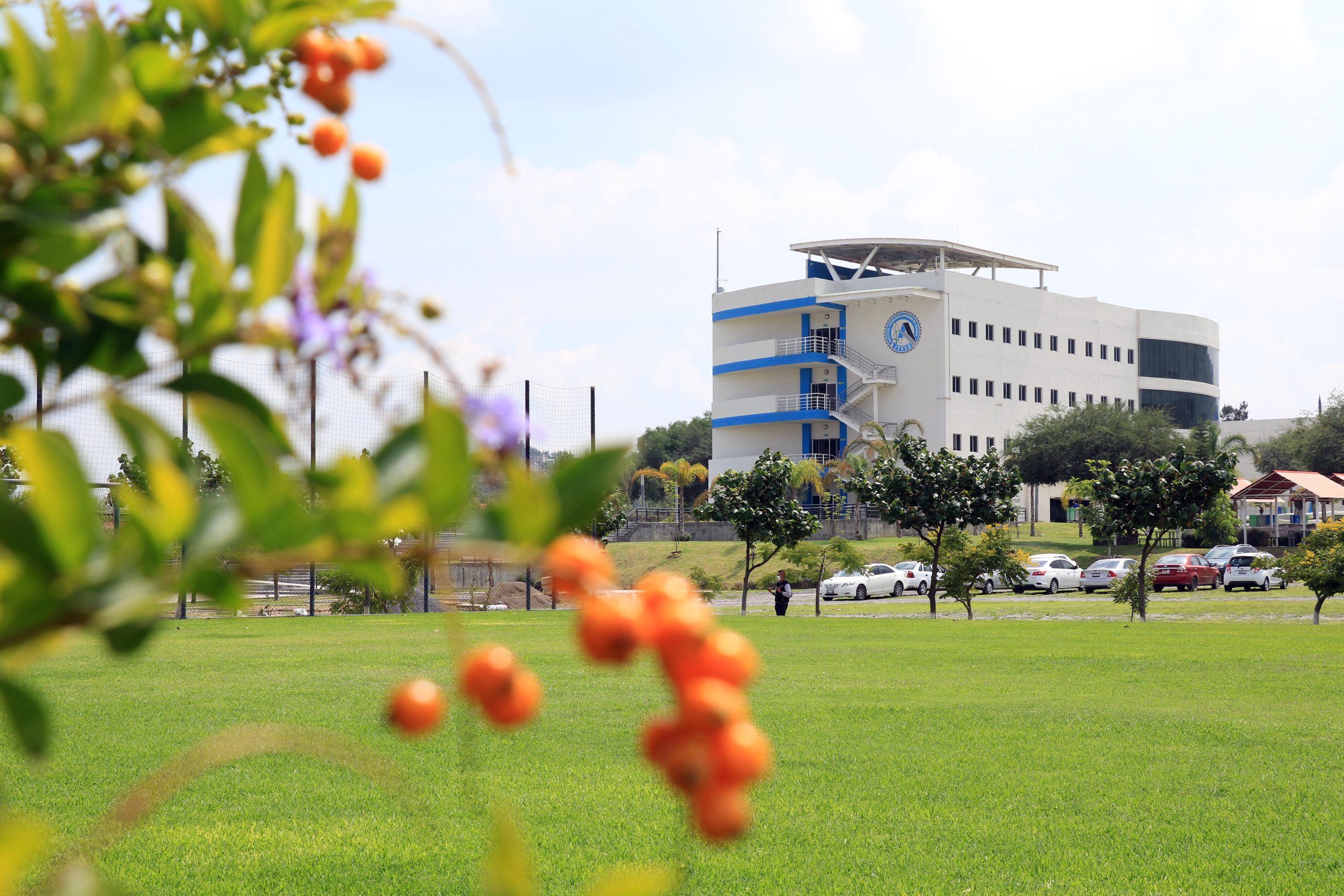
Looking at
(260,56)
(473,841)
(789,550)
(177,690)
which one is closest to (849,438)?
(789,550)

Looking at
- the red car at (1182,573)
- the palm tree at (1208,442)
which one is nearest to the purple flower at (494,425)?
the red car at (1182,573)

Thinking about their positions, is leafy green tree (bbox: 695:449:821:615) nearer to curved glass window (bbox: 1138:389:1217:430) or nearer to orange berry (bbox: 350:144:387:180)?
orange berry (bbox: 350:144:387:180)

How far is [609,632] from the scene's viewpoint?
401 millimetres

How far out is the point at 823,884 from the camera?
530 centimetres

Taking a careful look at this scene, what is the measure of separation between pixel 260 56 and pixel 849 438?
5457 cm

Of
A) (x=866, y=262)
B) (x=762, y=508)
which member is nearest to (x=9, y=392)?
(x=762, y=508)

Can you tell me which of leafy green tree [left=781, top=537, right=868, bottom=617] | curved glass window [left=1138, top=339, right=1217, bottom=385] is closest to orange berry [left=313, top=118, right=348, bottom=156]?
leafy green tree [left=781, top=537, right=868, bottom=617]

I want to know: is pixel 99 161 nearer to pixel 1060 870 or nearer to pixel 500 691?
pixel 500 691

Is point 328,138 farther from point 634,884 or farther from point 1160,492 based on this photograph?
point 1160,492

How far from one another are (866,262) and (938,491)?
1159 inches

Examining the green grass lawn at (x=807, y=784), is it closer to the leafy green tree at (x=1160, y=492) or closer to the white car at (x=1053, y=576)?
the leafy green tree at (x=1160, y=492)

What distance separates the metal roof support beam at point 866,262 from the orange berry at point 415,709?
56151 millimetres

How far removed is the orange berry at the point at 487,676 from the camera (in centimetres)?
42

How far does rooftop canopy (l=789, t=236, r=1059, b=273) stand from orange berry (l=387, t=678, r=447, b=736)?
55613 millimetres
